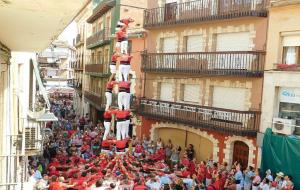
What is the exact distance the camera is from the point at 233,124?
776 inches

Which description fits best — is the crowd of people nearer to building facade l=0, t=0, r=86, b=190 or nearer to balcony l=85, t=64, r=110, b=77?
building facade l=0, t=0, r=86, b=190

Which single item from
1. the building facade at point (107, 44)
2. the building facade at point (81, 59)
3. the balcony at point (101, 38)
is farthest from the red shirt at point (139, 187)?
the building facade at point (81, 59)

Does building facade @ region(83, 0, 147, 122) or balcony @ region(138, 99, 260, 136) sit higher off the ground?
building facade @ region(83, 0, 147, 122)

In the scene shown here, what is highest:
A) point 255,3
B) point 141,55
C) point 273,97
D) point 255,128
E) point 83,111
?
point 255,3

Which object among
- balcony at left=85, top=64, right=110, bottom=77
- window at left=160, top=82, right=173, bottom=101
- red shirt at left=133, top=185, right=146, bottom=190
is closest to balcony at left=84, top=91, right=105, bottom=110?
balcony at left=85, top=64, right=110, bottom=77

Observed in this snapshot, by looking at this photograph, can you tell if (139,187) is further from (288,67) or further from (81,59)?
(81,59)

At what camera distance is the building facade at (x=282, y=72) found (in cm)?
1742

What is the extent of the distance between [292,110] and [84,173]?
9.29m

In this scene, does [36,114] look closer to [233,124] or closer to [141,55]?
[233,124]

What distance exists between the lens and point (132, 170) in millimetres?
17844

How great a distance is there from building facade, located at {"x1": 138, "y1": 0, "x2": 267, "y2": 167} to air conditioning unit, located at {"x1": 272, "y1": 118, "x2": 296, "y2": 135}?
1.19 m

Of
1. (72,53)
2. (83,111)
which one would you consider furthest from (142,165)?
(72,53)

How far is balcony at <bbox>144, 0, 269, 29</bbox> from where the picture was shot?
1947cm

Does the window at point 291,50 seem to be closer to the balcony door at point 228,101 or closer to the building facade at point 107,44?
the balcony door at point 228,101
